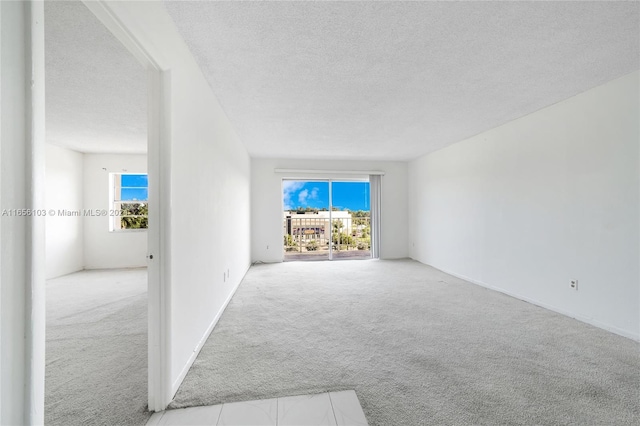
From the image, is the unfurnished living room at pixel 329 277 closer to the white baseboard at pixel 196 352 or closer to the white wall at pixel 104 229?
the white baseboard at pixel 196 352

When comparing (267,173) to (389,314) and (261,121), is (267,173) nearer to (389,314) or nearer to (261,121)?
(261,121)

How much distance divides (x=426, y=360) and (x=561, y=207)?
236cm

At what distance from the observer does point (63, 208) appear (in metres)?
4.44

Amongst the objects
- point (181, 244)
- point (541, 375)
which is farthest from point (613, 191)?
point (181, 244)

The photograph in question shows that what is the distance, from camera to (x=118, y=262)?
497cm

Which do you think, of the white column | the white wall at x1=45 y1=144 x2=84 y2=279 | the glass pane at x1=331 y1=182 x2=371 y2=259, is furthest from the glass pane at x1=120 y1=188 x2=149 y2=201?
the white column

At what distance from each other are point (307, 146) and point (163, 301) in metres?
3.55

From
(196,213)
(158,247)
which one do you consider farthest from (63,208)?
(158,247)

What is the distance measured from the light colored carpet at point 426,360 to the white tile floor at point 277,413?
56 millimetres

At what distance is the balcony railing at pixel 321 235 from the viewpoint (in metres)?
6.35

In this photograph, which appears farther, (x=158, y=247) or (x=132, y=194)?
(x=132, y=194)

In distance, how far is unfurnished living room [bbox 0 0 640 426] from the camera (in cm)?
134

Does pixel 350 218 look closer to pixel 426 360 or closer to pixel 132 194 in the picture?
pixel 426 360

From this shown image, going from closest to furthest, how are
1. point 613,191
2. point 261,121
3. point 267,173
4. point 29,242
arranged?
point 29,242 → point 613,191 → point 261,121 → point 267,173
